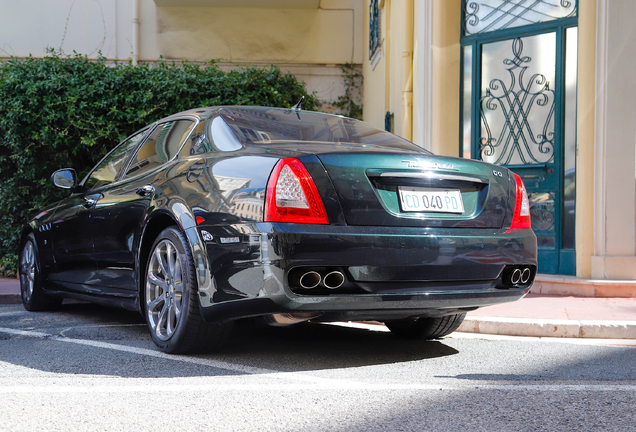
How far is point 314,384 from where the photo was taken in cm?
337

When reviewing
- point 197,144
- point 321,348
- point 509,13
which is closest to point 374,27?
point 509,13

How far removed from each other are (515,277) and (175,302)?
1849mm

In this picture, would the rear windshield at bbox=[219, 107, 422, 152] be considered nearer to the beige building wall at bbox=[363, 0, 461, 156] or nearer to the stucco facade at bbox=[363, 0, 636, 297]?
the stucco facade at bbox=[363, 0, 636, 297]

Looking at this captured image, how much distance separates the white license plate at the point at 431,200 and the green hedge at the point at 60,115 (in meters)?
6.33

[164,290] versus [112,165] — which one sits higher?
[112,165]

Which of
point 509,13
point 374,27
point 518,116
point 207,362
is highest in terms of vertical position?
point 374,27

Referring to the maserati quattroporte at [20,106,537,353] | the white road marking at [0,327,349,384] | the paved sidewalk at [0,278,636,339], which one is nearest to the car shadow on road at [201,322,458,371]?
the white road marking at [0,327,349,384]

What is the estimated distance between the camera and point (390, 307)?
3.60m

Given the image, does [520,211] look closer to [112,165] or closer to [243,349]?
[243,349]

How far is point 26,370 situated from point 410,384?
191 cm

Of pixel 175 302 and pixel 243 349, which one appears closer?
pixel 175 302

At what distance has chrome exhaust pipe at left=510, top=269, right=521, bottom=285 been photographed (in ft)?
13.0

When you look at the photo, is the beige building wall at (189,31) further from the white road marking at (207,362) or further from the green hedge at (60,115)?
the white road marking at (207,362)

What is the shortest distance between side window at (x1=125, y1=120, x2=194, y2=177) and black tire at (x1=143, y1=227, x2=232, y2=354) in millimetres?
703
